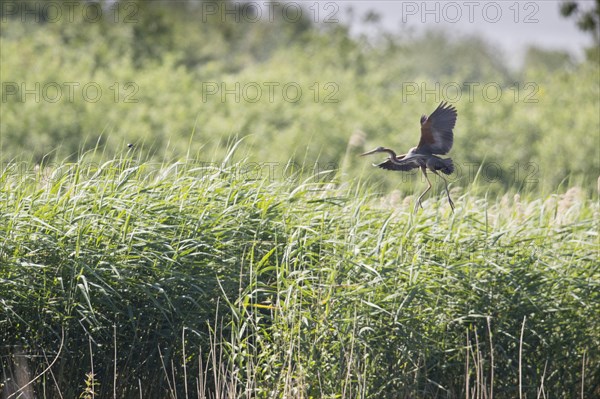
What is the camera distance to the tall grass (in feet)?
17.7

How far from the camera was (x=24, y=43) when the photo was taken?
20375 millimetres

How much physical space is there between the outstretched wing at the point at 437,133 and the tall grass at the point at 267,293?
1106 mm

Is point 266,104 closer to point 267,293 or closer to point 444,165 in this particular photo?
point 267,293

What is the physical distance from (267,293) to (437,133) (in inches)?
66.0

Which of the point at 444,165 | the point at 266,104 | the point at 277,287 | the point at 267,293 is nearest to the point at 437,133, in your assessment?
the point at 444,165

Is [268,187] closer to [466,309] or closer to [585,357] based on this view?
[466,309]

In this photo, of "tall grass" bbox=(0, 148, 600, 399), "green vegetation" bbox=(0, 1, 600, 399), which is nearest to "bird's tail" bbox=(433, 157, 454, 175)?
"tall grass" bbox=(0, 148, 600, 399)

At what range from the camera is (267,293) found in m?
5.67

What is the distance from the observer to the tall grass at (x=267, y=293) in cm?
540

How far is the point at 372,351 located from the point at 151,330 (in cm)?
144

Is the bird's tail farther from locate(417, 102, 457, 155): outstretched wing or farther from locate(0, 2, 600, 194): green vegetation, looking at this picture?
locate(0, 2, 600, 194): green vegetation

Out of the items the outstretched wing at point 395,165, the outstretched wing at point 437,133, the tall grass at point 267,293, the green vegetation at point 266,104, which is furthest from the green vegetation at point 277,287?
the green vegetation at point 266,104

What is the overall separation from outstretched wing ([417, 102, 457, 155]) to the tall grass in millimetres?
1106

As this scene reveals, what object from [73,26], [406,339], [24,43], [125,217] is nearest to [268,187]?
[125,217]
